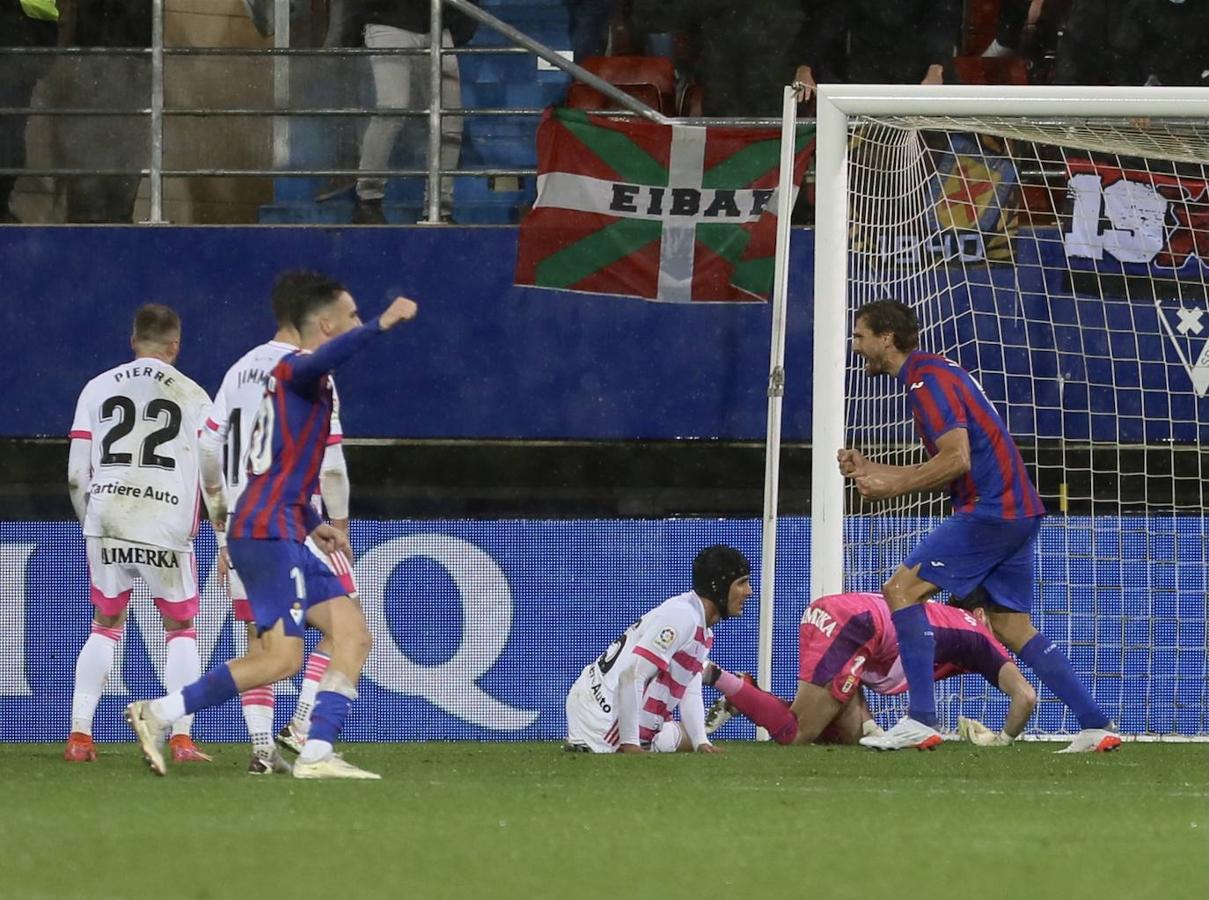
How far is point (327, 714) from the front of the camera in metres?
6.55

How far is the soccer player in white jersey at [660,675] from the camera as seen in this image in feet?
29.0

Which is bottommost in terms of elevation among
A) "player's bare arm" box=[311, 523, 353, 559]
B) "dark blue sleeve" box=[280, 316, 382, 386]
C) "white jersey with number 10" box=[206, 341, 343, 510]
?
"player's bare arm" box=[311, 523, 353, 559]

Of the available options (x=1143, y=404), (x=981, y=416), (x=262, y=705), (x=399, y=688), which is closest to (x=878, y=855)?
(x=262, y=705)

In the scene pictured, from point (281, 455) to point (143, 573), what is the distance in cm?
166

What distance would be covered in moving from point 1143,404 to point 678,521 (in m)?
2.69

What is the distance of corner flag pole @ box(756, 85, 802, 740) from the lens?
33.2ft

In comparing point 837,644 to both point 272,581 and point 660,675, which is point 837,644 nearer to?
point 660,675

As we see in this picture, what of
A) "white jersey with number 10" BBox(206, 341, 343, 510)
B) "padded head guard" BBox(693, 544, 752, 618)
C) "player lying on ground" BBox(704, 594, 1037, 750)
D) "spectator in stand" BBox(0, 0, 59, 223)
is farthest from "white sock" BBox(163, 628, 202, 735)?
"spectator in stand" BBox(0, 0, 59, 223)

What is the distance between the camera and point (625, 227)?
12.0m

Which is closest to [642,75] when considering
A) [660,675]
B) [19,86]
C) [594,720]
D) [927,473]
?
[19,86]

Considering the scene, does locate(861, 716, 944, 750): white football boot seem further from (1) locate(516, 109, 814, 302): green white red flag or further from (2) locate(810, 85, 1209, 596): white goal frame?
(1) locate(516, 109, 814, 302): green white red flag

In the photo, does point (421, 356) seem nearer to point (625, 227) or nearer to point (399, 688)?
point (625, 227)

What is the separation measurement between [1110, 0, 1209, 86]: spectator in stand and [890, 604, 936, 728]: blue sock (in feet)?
18.7

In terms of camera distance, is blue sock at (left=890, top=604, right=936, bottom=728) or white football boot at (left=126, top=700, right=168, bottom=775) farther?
blue sock at (left=890, top=604, right=936, bottom=728)
